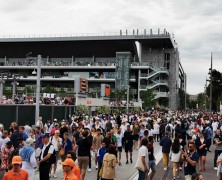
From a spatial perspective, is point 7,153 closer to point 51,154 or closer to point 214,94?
point 51,154

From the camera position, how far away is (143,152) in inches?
427

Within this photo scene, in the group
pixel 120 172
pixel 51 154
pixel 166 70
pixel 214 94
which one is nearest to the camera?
pixel 51 154

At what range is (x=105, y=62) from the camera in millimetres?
97938

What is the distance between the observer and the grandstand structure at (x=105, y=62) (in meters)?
93.9

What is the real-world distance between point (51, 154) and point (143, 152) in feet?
8.48

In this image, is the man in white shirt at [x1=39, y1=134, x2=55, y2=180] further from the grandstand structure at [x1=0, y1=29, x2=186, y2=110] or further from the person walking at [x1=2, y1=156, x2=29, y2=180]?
the grandstand structure at [x1=0, y1=29, x2=186, y2=110]

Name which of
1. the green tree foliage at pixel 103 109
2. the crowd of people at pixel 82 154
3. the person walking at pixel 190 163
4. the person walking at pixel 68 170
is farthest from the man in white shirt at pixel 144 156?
the green tree foliage at pixel 103 109

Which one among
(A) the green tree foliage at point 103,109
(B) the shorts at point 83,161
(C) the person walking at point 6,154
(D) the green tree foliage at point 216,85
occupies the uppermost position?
(D) the green tree foliage at point 216,85

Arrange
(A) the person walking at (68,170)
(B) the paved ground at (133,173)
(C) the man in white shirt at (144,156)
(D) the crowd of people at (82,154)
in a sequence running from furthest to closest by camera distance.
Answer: (B) the paved ground at (133,173) → (C) the man in white shirt at (144,156) → (D) the crowd of people at (82,154) → (A) the person walking at (68,170)

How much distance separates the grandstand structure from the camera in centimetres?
9388

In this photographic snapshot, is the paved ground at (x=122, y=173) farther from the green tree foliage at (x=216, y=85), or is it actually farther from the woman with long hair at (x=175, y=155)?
the green tree foliage at (x=216, y=85)

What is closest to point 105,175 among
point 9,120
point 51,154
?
point 51,154

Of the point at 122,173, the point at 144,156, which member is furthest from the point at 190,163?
the point at 122,173

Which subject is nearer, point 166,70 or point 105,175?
point 105,175
